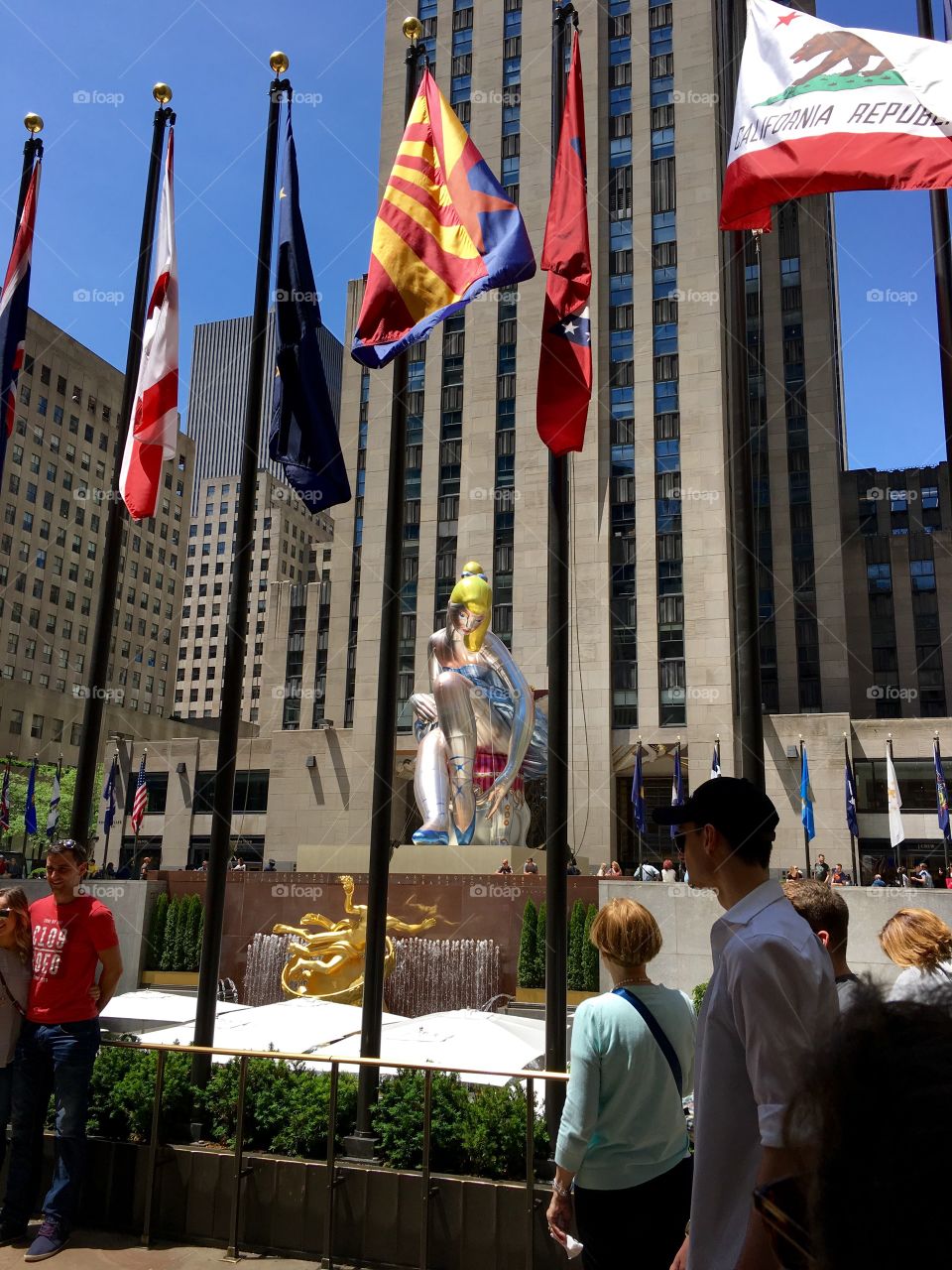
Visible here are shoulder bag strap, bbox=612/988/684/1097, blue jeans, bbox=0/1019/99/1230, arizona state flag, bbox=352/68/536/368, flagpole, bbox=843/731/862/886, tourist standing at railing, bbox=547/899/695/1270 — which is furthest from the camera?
flagpole, bbox=843/731/862/886

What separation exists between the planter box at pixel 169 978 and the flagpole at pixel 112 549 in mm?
16625

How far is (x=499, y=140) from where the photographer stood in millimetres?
59719

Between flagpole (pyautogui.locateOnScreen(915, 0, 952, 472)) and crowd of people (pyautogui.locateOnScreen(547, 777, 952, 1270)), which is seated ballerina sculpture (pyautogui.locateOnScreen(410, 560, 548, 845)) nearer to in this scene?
flagpole (pyautogui.locateOnScreen(915, 0, 952, 472))

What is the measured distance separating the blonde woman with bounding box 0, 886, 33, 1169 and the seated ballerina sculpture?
856 inches

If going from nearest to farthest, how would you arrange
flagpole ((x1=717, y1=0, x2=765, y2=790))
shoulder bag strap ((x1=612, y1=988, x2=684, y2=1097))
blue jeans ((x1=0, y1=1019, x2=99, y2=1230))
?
shoulder bag strap ((x1=612, y1=988, x2=684, y2=1097))
blue jeans ((x1=0, y1=1019, x2=99, y2=1230))
flagpole ((x1=717, y1=0, x2=765, y2=790))

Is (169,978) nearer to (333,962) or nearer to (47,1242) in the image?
(333,962)

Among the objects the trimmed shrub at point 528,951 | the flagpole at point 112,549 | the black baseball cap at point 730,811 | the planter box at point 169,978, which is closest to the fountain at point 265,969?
the planter box at point 169,978

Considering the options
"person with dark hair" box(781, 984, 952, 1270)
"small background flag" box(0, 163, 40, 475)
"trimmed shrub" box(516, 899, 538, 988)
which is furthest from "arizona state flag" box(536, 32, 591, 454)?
"trimmed shrub" box(516, 899, 538, 988)

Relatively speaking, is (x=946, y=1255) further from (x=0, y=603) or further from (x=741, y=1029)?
(x=0, y=603)

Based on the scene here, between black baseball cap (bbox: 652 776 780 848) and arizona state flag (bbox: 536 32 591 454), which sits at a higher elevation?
arizona state flag (bbox: 536 32 591 454)

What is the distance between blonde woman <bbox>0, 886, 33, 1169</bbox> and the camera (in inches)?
267

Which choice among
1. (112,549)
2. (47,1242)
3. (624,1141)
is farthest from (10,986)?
(112,549)

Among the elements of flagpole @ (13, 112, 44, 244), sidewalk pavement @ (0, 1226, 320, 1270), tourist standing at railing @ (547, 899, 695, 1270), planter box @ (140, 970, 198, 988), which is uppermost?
flagpole @ (13, 112, 44, 244)

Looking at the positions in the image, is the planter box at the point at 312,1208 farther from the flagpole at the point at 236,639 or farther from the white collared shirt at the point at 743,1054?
the white collared shirt at the point at 743,1054
